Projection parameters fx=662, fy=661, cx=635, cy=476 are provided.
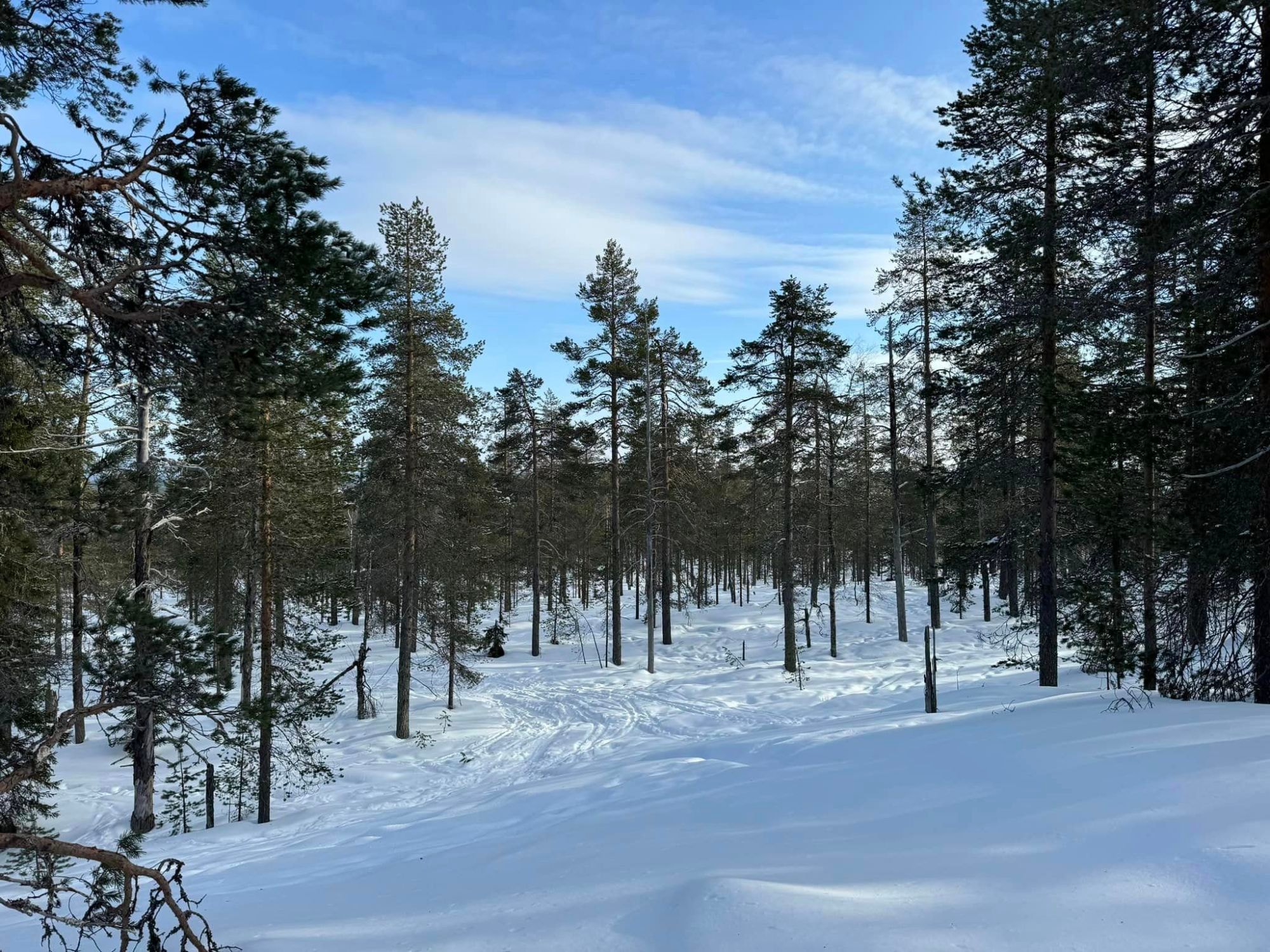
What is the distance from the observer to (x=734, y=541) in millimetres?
41219

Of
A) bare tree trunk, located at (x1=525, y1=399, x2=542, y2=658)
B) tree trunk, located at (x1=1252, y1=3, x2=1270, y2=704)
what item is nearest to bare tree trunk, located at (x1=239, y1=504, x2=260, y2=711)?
bare tree trunk, located at (x1=525, y1=399, x2=542, y2=658)

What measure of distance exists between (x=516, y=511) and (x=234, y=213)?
32.0m

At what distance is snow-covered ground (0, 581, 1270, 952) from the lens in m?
3.32

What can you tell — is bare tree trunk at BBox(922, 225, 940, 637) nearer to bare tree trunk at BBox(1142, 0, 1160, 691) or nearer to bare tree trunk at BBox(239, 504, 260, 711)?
bare tree trunk at BBox(1142, 0, 1160, 691)

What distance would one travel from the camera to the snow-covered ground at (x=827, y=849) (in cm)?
332

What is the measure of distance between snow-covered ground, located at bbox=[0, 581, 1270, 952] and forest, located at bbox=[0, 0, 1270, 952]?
124cm

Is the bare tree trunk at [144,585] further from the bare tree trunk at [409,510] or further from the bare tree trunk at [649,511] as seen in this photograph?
the bare tree trunk at [649,511]

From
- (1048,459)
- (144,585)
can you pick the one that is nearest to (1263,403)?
(1048,459)

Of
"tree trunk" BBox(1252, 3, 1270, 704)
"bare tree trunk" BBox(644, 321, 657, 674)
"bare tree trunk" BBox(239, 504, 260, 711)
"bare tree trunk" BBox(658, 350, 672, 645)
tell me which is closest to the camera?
"tree trunk" BBox(1252, 3, 1270, 704)

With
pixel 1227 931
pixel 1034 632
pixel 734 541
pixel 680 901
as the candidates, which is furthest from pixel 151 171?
pixel 734 541

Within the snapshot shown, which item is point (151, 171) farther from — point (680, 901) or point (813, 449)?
point (813, 449)

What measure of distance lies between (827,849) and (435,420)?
50.4ft

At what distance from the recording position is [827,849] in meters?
4.60

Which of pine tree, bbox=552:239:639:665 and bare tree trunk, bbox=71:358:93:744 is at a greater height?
pine tree, bbox=552:239:639:665
